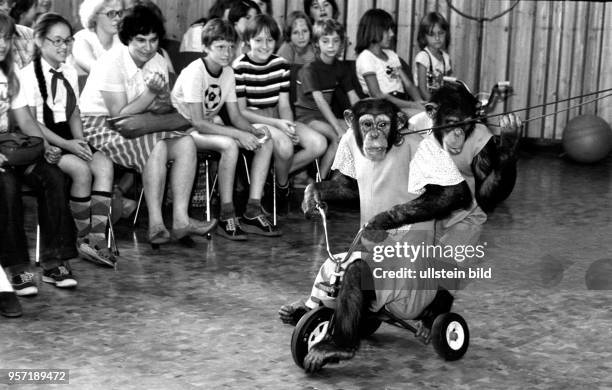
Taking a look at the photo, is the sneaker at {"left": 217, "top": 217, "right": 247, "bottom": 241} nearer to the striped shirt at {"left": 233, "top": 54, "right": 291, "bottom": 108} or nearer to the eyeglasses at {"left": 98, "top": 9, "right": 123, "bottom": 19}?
the striped shirt at {"left": 233, "top": 54, "right": 291, "bottom": 108}

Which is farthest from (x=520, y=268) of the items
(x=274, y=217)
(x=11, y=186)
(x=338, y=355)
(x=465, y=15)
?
(x=465, y=15)

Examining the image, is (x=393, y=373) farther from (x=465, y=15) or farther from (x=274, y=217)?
(x=465, y=15)

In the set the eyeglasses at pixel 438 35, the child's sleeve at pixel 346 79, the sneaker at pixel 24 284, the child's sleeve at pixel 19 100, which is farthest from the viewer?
the eyeglasses at pixel 438 35

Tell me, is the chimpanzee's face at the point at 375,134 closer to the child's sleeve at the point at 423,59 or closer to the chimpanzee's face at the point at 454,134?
the chimpanzee's face at the point at 454,134

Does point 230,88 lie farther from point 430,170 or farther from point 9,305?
point 430,170

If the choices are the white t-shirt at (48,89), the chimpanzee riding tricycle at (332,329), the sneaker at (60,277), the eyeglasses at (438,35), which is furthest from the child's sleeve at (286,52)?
the chimpanzee riding tricycle at (332,329)

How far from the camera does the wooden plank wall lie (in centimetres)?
921

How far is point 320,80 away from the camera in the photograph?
6.89 meters

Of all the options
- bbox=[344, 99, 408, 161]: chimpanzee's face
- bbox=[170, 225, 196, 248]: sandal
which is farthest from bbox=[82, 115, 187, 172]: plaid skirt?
bbox=[344, 99, 408, 161]: chimpanzee's face

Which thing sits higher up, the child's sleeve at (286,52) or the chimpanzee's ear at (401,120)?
the child's sleeve at (286,52)

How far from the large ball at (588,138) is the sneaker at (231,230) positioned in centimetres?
384

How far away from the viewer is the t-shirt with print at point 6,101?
4.72 meters

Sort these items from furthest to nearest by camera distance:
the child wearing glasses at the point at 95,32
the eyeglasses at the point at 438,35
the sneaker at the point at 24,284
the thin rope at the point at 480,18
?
the thin rope at the point at 480,18 → the eyeglasses at the point at 438,35 → the child wearing glasses at the point at 95,32 → the sneaker at the point at 24,284

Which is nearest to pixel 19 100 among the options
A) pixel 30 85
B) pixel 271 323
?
pixel 30 85
